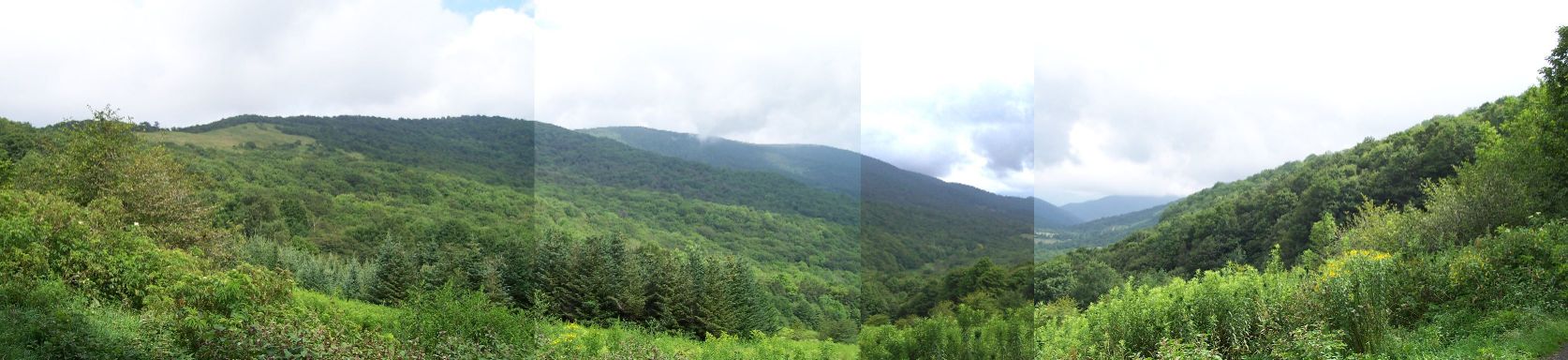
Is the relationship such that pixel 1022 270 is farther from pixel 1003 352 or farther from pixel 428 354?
pixel 428 354

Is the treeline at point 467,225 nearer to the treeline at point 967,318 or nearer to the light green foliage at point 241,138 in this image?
the treeline at point 967,318

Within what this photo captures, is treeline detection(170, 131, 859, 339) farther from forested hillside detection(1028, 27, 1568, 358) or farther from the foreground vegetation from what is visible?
forested hillside detection(1028, 27, 1568, 358)

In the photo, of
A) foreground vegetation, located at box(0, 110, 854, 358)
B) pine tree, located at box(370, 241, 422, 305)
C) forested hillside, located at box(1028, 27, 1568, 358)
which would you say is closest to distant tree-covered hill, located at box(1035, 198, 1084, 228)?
forested hillside, located at box(1028, 27, 1568, 358)

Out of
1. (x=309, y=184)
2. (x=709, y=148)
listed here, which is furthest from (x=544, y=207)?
(x=309, y=184)

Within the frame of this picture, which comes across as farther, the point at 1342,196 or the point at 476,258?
the point at 1342,196

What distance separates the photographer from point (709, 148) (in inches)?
346

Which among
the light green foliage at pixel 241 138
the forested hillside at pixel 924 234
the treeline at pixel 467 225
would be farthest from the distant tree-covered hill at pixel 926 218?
the light green foliage at pixel 241 138

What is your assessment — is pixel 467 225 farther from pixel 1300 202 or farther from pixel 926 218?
pixel 1300 202

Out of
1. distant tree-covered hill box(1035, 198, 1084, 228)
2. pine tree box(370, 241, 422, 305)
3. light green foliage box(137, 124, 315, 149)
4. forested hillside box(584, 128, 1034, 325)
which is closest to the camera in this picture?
forested hillside box(584, 128, 1034, 325)

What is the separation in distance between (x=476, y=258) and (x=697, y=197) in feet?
14.0

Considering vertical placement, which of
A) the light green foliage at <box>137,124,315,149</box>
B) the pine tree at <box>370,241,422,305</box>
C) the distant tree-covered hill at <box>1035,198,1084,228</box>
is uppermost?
the light green foliage at <box>137,124,315,149</box>

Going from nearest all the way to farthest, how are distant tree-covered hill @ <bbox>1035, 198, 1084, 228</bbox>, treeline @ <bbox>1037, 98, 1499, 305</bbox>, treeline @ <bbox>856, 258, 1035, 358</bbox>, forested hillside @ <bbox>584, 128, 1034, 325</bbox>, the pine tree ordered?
treeline @ <bbox>856, 258, 1035, 358</bbox> → forested hillside @ <bbox>584, 128, 1034, 325</bbox> → distant tree-covered hill @ <bbox>1035, 198, 1084, 228</bbox> → the pine tree → treeline @ <bbox>1037, 98, 1499, 305</bbox>

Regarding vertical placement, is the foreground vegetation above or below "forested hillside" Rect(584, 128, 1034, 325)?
below

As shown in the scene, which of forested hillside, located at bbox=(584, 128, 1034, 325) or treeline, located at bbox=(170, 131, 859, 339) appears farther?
treeline, located at bbox=(170, 131, 859, 339)
